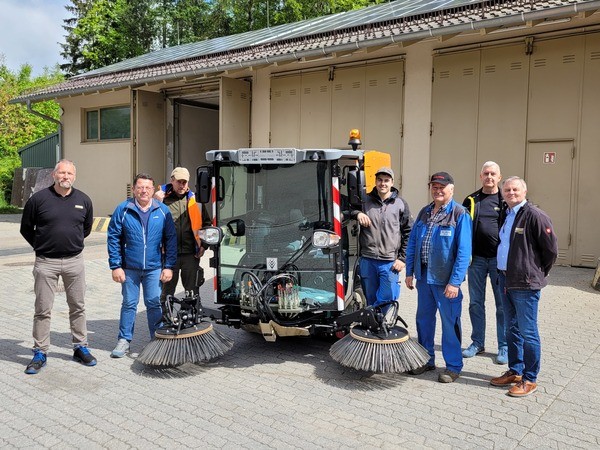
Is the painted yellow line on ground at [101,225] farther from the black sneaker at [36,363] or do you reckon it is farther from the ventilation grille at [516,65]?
the ventilation grille at [516,65]

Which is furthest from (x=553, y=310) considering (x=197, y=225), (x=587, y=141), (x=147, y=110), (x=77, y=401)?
(x=147, y=110)

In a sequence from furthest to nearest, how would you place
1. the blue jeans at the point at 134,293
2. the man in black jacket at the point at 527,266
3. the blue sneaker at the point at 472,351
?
the blue jeans at the point at 134,293 < the blue sneaker at the point at 472,351 < the man in black jacket at the point at 527,266

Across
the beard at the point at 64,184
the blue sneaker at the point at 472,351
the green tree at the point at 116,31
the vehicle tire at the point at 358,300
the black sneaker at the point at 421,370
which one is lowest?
the black sneaker at the point at 421,370

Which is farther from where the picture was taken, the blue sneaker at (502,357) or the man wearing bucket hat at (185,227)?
the man wearing bucket hat at (185,227)

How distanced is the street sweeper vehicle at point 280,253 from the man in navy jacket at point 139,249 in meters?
0.55

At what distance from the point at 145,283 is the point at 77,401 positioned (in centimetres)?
150

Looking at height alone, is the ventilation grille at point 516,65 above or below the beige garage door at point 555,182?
above

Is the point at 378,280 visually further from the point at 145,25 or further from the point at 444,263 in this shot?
the point at 145,25

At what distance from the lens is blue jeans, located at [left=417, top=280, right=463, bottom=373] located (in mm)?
4820

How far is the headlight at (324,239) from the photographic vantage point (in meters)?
4.95

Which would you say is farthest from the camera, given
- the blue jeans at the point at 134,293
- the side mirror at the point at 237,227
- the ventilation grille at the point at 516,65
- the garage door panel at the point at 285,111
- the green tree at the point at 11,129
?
the green tree at the point at 11,129

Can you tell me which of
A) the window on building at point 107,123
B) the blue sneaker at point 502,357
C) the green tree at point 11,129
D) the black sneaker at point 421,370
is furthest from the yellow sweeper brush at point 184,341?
the green tree at point 11,129

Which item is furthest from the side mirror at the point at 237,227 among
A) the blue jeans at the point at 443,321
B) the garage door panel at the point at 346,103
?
the garage door panel at the point at 346,103

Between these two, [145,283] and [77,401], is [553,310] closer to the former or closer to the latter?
[145,283]
